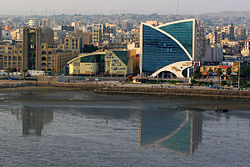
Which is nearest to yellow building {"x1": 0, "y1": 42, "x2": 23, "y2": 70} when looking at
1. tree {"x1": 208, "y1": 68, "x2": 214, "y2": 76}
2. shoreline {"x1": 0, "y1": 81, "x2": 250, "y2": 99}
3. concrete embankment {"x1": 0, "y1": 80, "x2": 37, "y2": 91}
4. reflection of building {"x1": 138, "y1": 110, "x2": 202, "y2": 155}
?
concrete embankment {"x1": 0, "y1": 80, "x2": 37, "y2": 91}

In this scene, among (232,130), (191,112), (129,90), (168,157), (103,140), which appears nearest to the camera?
(168,157)

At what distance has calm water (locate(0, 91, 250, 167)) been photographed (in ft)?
59.1

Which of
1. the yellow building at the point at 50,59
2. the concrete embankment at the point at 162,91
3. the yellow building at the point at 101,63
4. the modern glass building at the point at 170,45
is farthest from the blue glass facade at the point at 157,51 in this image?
the concrete embankment at the point at 162,91

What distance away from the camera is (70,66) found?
46969 millimetres

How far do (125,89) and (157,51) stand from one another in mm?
10005

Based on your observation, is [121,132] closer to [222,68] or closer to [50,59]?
[50,59]

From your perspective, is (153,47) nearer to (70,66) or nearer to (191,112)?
(70,66)

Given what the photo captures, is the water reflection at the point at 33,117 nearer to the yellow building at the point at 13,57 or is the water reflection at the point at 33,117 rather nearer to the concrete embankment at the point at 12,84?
the concrete embankment at the point at 12,84

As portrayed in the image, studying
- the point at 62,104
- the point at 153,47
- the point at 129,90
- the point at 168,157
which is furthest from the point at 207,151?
the point at 153,47

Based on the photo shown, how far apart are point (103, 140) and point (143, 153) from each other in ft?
7.30

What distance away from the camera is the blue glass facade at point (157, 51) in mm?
45562

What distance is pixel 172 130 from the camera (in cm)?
2262

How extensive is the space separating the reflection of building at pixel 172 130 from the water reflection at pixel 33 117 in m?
4.46

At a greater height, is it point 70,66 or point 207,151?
point 70,66
